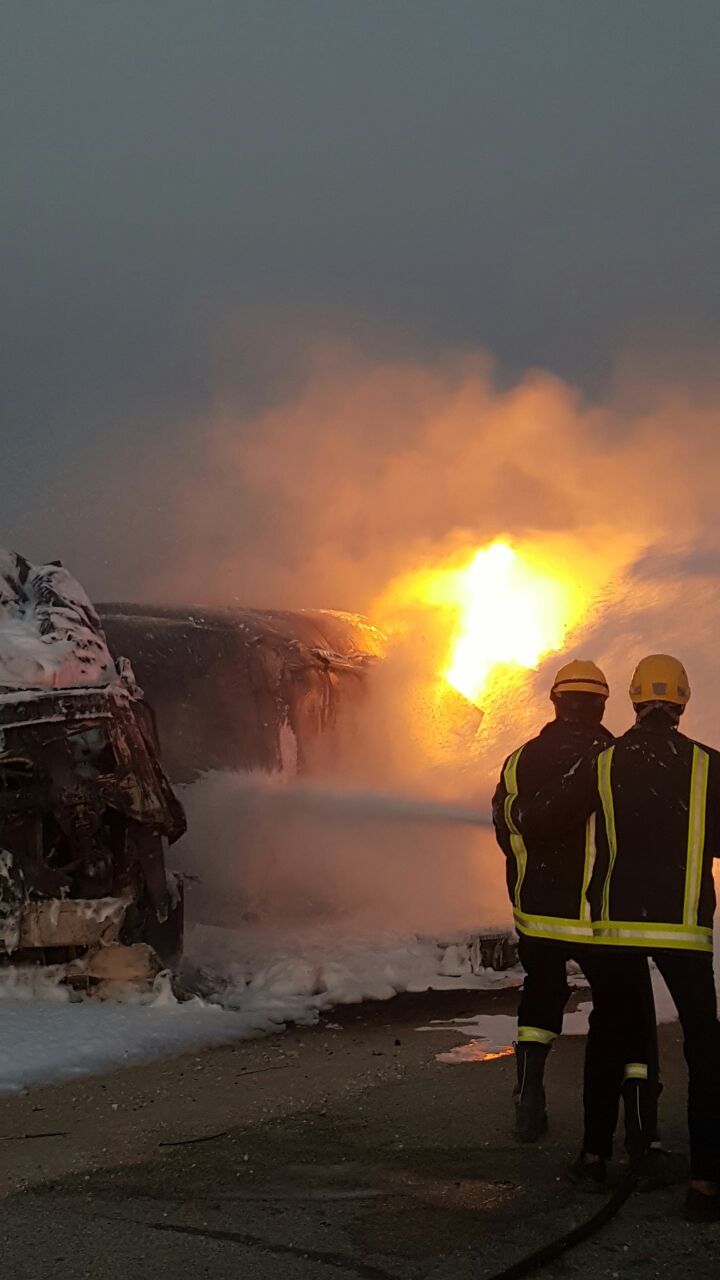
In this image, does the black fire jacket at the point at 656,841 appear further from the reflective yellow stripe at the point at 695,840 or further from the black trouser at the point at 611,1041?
the black trouser at the point at 611,1041

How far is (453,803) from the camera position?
1035cm

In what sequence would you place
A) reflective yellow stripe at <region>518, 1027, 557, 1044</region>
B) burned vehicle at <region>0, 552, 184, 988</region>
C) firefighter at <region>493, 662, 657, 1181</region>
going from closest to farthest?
firefighter at <region>493, 662, 657, 1181</region> → reflective yellow stripe at <region>518, 1027, 557, 1044</region> → burned vehicle at <region>0, 552, 184, 988</region>

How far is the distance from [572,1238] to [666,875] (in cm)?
103

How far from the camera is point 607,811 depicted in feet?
12.1

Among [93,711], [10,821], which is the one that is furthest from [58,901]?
[93,711]

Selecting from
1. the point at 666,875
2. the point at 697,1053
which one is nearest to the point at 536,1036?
the point at 697,1053

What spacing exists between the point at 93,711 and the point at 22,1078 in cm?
243

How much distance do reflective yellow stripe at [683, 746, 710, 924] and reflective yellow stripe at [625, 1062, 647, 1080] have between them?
0.69 m

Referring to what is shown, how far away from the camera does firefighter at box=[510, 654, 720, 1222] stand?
3.38 meters

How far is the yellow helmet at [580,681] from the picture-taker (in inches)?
170

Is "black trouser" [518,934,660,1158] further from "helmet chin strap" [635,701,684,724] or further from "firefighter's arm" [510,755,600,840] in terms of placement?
"helmet chin strap" [635,701,684,724]

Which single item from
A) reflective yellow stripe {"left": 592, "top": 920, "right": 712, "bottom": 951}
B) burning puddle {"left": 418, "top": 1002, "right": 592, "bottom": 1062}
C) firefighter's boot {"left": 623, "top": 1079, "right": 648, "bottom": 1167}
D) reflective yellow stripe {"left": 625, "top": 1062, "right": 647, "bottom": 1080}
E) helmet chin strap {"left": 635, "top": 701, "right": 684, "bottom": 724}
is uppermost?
helmet chin strap {"left": 635, "top": 701, "right": 684, "bottom": 724}

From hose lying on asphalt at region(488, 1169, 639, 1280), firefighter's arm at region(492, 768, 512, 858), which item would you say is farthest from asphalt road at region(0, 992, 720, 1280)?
firefighter's arm at region(492, 768, 512, 858)

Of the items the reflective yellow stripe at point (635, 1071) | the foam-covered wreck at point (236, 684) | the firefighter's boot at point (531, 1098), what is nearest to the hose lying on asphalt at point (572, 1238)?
the reflective yellow stripe at point (635, 1071)
